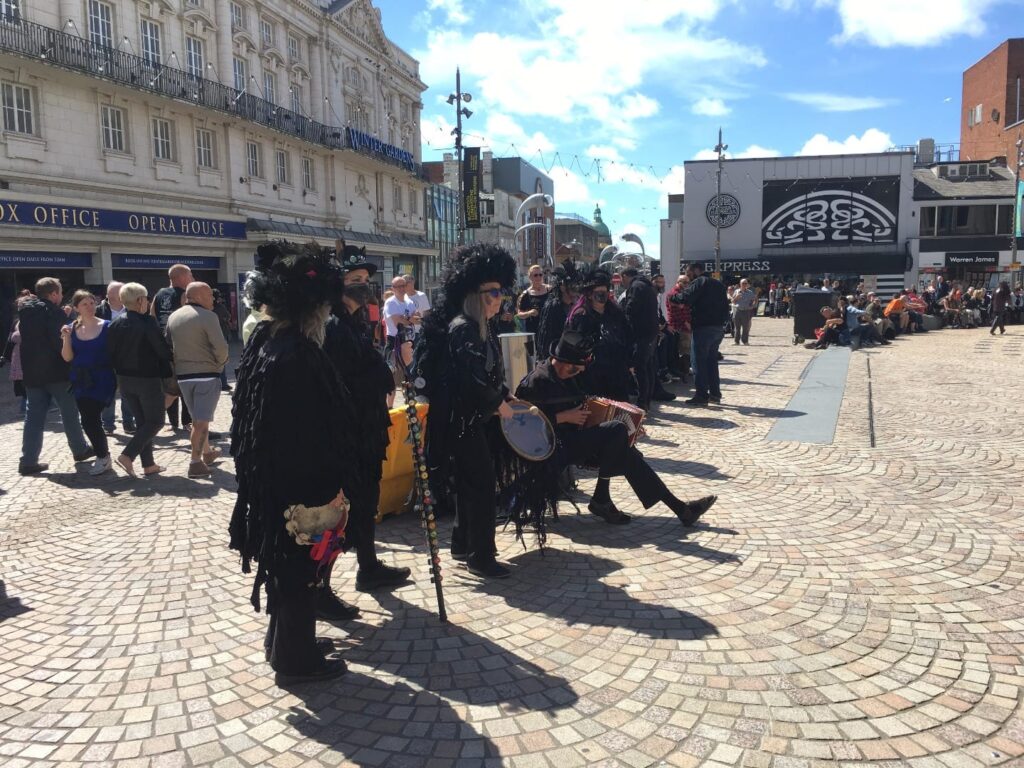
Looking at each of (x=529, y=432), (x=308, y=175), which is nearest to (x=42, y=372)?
(x=529, y=432)

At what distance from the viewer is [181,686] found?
10.7 feet

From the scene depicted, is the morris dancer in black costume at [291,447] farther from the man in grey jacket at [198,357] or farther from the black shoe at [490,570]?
the man in grey jacket at [198,357]

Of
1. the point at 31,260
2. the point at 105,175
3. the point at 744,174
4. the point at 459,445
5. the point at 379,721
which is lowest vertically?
the point at 379,721

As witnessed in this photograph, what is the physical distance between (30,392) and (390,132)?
33.6 m

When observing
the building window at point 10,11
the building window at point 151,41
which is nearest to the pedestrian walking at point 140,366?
the building window at point 10,11

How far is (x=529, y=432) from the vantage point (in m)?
4.67

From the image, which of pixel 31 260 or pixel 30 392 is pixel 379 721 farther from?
pixel 31 260

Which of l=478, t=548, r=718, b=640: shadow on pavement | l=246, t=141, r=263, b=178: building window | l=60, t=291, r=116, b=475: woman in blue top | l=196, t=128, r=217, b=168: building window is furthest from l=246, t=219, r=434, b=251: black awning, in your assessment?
l=478, t=548, r=718, b=640: shadow on pavement

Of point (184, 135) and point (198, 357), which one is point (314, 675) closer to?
point (198, 357)

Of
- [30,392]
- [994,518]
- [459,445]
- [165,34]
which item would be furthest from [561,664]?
[165,34]

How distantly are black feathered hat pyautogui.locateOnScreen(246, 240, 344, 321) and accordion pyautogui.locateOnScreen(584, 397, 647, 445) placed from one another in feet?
7.98

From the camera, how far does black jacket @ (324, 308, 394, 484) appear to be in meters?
3.81

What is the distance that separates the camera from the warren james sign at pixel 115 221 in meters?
17.7

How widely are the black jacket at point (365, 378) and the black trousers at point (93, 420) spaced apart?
4.31 m
